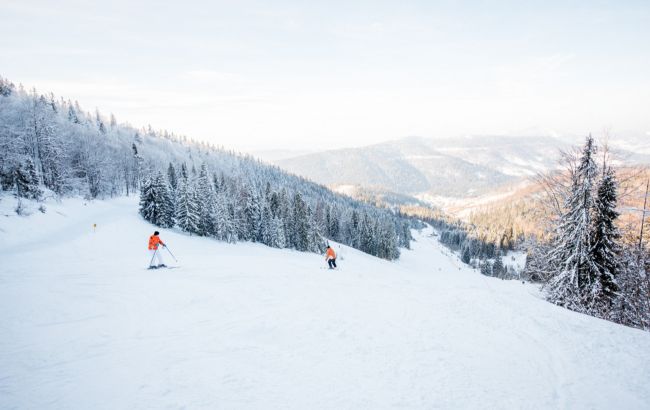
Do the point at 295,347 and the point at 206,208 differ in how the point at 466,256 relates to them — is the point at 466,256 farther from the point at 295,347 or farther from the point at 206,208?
the point at 295,347

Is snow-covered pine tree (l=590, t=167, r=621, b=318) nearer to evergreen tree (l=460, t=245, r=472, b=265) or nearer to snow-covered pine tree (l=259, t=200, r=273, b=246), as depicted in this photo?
snow-covered pine tree (l=259, t=200, r=273, b=246)

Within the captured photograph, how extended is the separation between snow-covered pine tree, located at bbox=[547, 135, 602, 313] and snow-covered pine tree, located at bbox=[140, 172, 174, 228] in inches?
1879

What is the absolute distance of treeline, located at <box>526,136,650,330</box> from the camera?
1898 cm

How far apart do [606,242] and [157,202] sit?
51249 millimetres

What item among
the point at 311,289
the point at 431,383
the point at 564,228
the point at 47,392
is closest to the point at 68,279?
the point at 47,392

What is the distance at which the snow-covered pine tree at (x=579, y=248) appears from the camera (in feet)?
62.4

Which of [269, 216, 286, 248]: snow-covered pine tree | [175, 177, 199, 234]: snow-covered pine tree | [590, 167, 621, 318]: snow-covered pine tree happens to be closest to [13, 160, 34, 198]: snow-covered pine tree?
[175, 177, 199, 234]: snow-covered pine tree

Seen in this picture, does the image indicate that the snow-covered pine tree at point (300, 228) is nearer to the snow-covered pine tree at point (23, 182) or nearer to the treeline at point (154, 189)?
the treeline at point (154, 189)

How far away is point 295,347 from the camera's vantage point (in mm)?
8695

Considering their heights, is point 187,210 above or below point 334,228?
above

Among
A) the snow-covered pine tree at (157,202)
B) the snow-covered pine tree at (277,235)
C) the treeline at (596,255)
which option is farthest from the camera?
the snow-covered pine tree at (277,235)

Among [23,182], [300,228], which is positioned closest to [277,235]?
[300,228]

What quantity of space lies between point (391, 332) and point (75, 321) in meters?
9.89

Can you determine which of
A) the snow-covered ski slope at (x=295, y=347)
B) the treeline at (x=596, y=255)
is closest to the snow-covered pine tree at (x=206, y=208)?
the snow-covered ski slope at (x=295, y=347)
